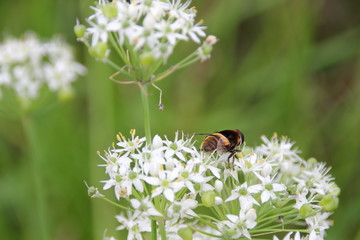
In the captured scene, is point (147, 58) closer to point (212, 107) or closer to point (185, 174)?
point (185, 174)

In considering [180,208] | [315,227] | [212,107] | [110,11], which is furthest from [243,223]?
[212,107]

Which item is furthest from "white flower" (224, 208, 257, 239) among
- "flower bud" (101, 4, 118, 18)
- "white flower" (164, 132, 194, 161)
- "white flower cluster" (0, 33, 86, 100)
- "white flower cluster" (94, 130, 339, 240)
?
"white flower cluster" (0, 33, 86, 100)

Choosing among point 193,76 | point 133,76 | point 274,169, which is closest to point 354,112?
point 193,76

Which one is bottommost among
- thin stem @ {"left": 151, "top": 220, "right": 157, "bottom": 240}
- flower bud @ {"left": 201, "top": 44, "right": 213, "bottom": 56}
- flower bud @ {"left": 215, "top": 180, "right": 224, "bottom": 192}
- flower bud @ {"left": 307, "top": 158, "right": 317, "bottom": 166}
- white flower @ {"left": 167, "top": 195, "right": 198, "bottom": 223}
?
thin stem @ {"left": 151, "top": 220, "right": 157, "bottom": 240}

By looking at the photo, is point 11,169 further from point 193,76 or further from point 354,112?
point 354,112

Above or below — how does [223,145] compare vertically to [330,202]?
above

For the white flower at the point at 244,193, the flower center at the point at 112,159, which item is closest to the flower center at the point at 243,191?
the white flower at the point at 244,193

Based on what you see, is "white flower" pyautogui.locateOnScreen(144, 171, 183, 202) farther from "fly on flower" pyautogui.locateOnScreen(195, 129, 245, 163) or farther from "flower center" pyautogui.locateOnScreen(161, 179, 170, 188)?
"fly on flower" pyautogui.locateOnScreen(195, 129, 245, 163)
